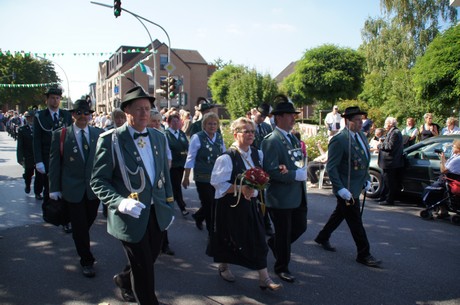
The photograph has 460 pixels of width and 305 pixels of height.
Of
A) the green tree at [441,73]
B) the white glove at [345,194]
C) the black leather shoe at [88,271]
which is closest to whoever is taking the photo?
the black leather shoe at [88,271]

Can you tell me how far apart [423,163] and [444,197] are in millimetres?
1315

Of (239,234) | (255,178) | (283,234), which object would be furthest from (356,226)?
(255,178)

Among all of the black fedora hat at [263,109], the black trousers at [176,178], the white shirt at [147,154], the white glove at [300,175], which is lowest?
the black trousers at [176,178]

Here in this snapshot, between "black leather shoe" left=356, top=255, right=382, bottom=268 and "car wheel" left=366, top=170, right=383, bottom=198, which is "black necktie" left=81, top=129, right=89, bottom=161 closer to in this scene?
"black leather shoe" left=356, top=255, right=382, bottom=268

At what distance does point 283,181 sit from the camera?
4348 mm

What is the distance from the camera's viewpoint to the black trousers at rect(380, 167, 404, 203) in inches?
339

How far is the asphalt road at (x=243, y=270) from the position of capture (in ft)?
13.5

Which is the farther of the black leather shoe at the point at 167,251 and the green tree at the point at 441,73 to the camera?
the green tree at the point at 441,73

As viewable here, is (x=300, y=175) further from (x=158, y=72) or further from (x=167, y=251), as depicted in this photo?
(x=158, y=72)

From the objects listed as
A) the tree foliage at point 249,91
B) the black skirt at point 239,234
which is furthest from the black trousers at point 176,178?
the tree foliage at point 249,91

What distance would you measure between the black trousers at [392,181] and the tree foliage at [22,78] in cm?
6002

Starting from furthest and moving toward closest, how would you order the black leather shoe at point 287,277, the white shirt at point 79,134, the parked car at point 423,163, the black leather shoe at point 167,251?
the parked car at point 423,163, the black leather shoe at point 167,251, the white shirt at point 79,134, the black leather shoe at point 287,277

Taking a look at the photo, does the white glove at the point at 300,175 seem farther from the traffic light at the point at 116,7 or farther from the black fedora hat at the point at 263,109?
the traffic light at the point at 116,7

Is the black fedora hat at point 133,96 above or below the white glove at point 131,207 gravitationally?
above
